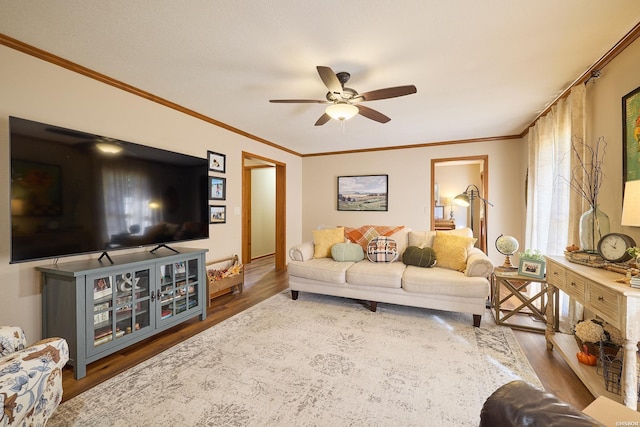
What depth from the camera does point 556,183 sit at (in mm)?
2838

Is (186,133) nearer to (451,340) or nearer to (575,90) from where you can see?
(451,340)

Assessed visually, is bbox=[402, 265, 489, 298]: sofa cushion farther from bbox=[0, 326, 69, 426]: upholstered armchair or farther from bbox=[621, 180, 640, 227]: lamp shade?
bbox=[0, 326, 69, 426]: upholstered armchair

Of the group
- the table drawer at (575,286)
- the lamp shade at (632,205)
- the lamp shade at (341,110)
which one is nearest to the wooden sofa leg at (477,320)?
the table drawer at (575,286)

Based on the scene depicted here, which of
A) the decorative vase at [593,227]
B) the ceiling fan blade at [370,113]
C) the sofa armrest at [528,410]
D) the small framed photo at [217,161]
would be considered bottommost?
the sofa armrest at [528,410]

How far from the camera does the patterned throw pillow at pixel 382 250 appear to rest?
3.50 metres

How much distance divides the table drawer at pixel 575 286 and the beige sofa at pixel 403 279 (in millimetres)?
850

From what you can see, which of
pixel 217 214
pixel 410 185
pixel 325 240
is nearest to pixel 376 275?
pixel 325 240

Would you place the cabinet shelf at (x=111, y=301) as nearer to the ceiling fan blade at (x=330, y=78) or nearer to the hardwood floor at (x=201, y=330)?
the hardwood floor at (x=201, y=330)

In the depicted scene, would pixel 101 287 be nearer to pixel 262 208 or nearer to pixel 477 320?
pixel 477 320

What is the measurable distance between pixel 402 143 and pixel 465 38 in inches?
121

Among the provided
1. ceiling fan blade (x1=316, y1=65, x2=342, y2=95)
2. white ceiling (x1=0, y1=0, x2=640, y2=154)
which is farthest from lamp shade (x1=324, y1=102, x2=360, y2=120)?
white ceiling (x1=0, y1=0, x2=640, y2=154)

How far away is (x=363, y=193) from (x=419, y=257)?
7.55 ft

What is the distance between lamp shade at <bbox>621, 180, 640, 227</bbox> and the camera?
4.70ft

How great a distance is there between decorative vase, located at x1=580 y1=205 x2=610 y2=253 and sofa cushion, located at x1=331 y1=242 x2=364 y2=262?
2.23 m
